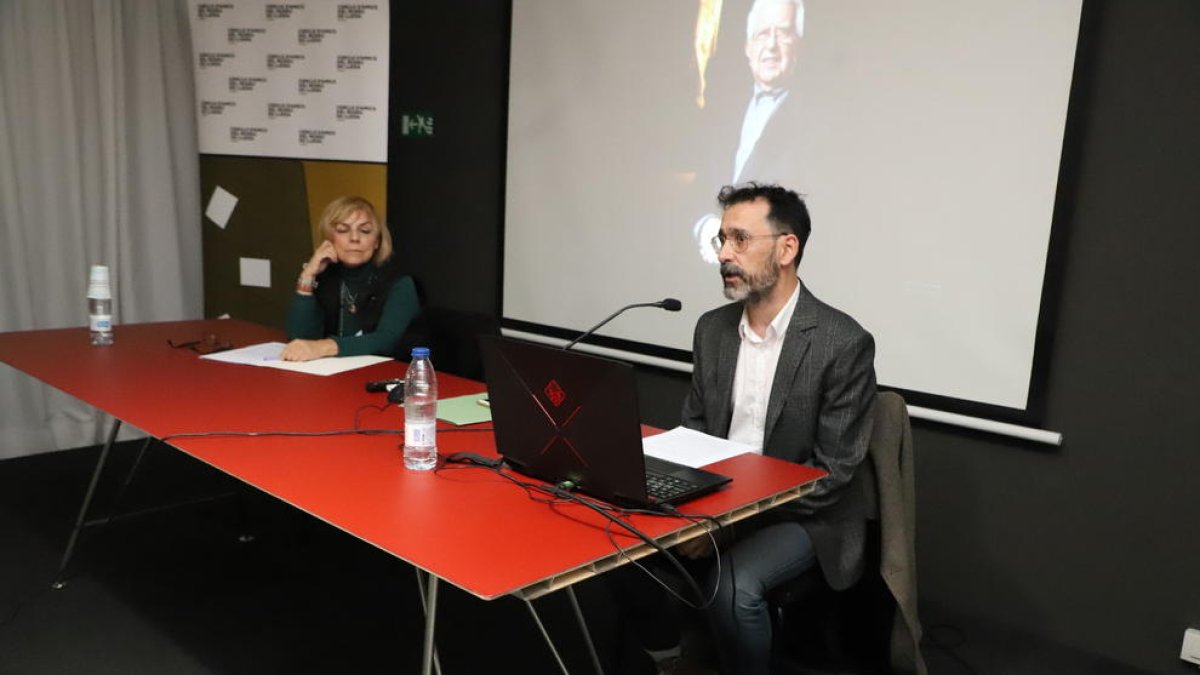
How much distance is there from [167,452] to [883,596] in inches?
135

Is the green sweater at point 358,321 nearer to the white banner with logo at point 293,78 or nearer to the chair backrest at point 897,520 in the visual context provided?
the white banner with logo at point 293,78

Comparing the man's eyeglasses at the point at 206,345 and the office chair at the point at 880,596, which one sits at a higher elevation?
the man's eyeglasses at the point at 206,345

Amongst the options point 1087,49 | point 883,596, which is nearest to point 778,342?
point 883,596

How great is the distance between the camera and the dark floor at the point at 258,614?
7.55 ft

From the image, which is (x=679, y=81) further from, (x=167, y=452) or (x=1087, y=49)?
(x=167, y=452)

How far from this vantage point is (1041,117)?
2.31 m

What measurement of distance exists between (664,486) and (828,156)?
5.19 feet

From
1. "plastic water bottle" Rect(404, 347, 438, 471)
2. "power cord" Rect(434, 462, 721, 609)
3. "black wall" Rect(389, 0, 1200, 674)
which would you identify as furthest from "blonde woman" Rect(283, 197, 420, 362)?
"black wall" Rect(389, 0, 1200, 674)

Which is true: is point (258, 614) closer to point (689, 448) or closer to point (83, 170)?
point (689, 448)

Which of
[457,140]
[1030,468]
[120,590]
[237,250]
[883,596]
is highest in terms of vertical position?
[457,140]

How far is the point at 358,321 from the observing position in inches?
117

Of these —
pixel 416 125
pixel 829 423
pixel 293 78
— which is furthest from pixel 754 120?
pixel 293 78

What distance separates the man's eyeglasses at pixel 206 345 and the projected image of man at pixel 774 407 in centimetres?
161

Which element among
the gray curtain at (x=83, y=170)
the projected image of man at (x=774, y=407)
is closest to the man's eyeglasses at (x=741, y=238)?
the projected image of man at (x=774, y=407)
